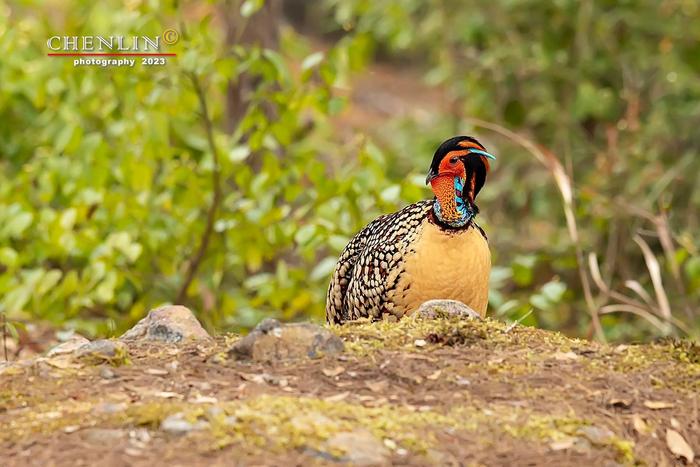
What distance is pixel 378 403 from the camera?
311 centimetres

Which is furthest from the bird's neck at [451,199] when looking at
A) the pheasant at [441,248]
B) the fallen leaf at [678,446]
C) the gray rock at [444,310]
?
the fallen leaf at [678,446]

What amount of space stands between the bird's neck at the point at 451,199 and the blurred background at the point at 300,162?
149 centimetres

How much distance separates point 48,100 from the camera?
22.5ft

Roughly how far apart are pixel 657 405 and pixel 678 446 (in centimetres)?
16

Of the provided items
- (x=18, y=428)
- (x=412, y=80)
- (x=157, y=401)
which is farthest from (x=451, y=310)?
(x=412, y=80)

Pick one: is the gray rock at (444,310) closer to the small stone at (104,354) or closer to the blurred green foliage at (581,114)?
the small stone at (104,354)

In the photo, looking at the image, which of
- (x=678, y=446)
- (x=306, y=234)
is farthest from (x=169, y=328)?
(x=306, y=234)

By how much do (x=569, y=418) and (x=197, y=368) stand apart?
107 cm

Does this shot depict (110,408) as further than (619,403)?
No

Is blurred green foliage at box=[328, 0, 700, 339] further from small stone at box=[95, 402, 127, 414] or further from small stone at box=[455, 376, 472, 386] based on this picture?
small stone at box=[95, 402, 127, 414]

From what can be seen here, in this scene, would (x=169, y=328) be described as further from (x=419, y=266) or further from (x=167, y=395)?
(x=419, y=266)

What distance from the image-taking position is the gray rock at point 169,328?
147 inches

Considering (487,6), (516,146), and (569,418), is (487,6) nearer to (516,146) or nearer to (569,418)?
(516,146)

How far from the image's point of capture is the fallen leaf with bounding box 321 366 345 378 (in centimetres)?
330
